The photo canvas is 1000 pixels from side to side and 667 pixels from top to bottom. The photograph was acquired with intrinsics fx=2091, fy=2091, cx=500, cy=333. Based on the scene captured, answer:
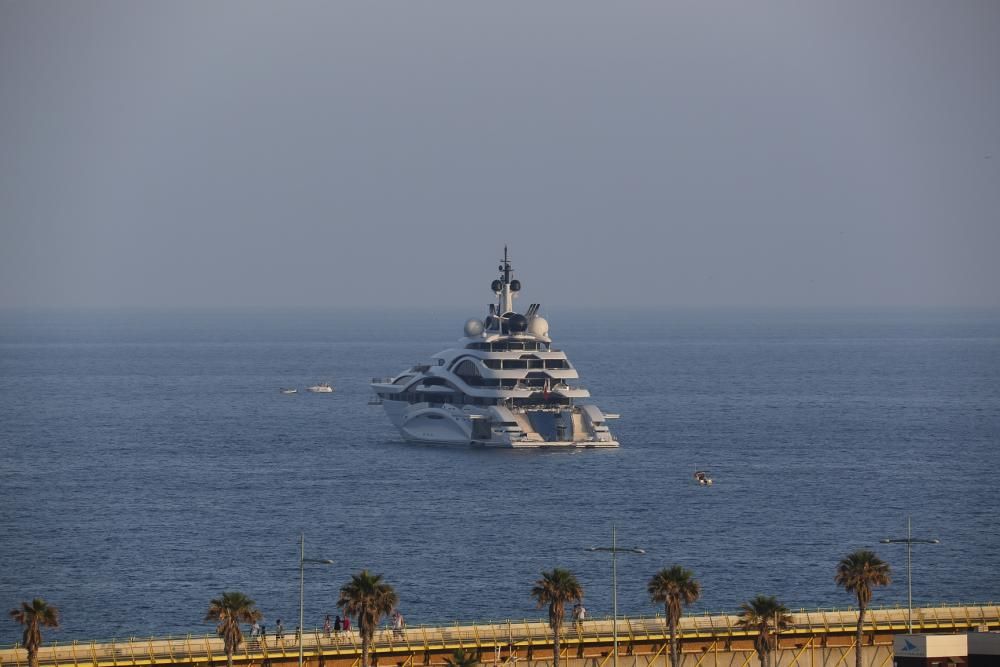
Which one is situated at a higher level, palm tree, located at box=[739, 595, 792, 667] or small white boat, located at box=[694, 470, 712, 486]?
small white boat, located at box=[694, 470, 712, 486]

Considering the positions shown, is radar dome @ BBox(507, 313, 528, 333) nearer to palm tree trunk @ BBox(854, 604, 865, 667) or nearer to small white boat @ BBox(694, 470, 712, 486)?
small white boat @ BBox(694, 470, 712, 486)

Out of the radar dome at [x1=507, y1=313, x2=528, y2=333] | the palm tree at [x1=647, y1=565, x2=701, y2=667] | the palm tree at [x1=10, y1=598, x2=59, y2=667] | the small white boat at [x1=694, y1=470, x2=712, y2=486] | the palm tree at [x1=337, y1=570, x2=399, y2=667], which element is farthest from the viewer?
the radar dome at [x1=507, y1=313, x2=528, y2=333]

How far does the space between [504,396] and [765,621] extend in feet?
311

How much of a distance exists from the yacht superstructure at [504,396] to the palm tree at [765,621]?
9102 cm

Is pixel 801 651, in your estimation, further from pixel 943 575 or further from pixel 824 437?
pixel 824 437

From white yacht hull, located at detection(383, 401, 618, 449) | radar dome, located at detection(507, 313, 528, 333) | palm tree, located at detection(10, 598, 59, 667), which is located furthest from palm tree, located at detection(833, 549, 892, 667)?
radar dome, located at detection(507, 313, 528, 333)

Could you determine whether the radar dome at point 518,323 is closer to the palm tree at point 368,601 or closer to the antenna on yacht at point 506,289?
the antenna on yacht at point 506,289

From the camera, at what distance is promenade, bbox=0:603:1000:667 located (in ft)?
235

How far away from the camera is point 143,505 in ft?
452

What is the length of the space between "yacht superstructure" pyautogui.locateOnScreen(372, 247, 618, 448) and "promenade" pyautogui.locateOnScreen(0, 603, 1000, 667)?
83.8 metres

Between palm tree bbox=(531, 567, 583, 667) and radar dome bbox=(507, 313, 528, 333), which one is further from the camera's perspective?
radar dome bbox=(507, 313, 528, 333)

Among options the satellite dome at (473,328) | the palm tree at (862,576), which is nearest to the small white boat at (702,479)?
the satellite dome at (473,328)

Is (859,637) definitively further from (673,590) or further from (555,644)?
(555,644)

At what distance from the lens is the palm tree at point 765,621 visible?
71812mm
